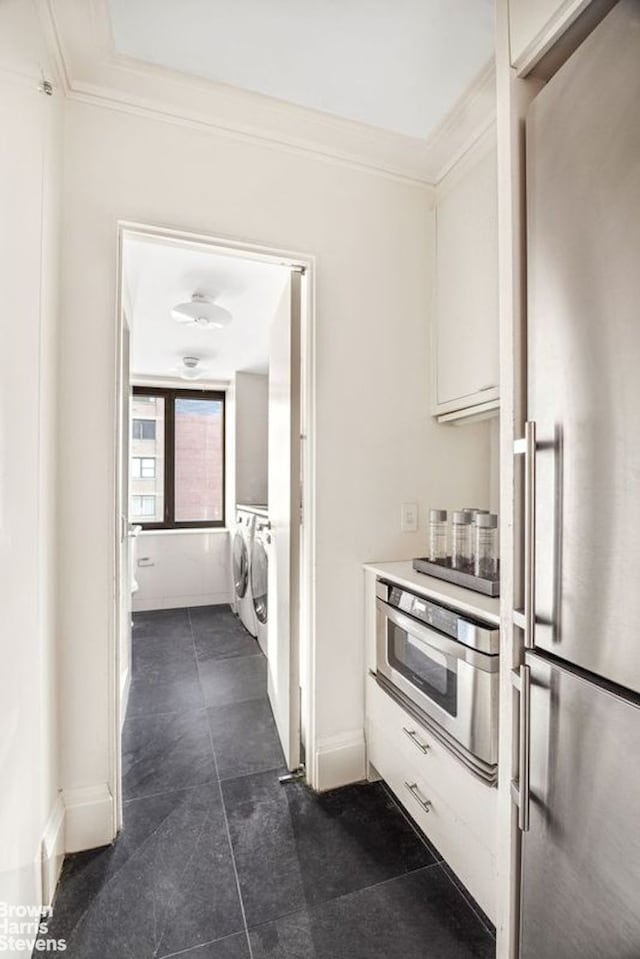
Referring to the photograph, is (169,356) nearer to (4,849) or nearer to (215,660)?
(215,660)

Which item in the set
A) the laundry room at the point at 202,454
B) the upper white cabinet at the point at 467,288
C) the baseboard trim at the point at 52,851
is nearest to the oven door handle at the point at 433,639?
the laundry room at the point at 202,454

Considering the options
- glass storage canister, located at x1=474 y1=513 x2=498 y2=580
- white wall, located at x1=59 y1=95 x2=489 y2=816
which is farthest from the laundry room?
glass storage canister, located at x1=474 y1=513 x2=498 y2=580

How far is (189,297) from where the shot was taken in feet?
9.18

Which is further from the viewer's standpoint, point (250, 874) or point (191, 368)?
point (191, 368)

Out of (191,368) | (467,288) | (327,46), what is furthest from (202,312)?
(467,288)

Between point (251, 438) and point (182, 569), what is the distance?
1548 millimetres

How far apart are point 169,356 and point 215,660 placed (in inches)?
106

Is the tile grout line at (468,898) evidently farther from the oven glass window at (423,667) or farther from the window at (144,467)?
the window at (144,467)

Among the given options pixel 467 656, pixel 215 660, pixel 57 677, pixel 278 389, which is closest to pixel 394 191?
pixel 278 389

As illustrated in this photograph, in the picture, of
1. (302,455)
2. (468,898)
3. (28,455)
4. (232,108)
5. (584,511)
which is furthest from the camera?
(302,455)

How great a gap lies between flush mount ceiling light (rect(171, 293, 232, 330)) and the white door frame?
1.07 m

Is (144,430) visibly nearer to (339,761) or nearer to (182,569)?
(182,569)

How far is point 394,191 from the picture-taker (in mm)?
1905

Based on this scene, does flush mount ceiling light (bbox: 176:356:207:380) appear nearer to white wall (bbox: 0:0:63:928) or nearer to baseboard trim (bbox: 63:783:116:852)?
white wall (bbox: 0:0:63:928)
